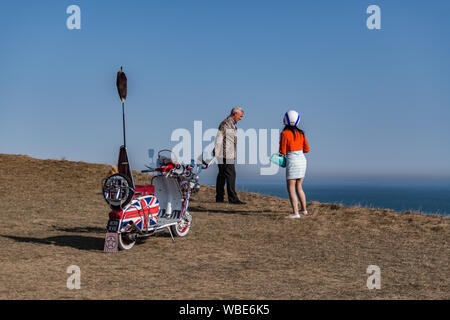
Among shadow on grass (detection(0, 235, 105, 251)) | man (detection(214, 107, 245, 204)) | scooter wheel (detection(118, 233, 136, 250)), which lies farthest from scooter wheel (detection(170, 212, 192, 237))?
man (detection(214, 107, 245, 204))

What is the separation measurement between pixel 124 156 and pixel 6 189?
Result: 458 inches

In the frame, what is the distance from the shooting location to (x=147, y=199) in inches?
350

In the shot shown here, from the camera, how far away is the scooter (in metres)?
8.22

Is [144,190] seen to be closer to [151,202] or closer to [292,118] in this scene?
[151,202]

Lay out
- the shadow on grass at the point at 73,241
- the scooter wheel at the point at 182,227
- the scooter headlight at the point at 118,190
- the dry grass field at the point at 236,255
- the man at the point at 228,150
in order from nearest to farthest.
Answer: the dry grass field at the point at 236,255 < the scooter headlight at the point at 118,190 < the shadow on grass at the point at 73,241 < the scooter wheel at the point at 182,227 < the man at the point at 228,150

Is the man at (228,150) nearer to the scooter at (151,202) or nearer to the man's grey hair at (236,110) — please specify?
the man's grey hair at (236,110)

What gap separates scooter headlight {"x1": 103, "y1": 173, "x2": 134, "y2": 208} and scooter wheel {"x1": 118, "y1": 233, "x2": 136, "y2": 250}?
58 cm

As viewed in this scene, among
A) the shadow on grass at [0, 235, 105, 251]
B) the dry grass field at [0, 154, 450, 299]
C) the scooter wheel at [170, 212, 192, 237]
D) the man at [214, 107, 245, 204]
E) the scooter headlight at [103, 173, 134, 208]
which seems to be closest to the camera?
the dry grass field at [0, 154, 450, 299]

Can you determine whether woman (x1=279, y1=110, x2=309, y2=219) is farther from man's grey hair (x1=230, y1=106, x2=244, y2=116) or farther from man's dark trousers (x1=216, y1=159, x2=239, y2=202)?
man's dark trousers (x1=216, y1=159, x2=239, y2=202)

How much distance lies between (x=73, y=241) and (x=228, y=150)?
6200mm

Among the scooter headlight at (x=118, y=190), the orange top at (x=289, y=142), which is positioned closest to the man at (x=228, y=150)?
the orange top at (x=289, y=142)

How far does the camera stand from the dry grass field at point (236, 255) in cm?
606
